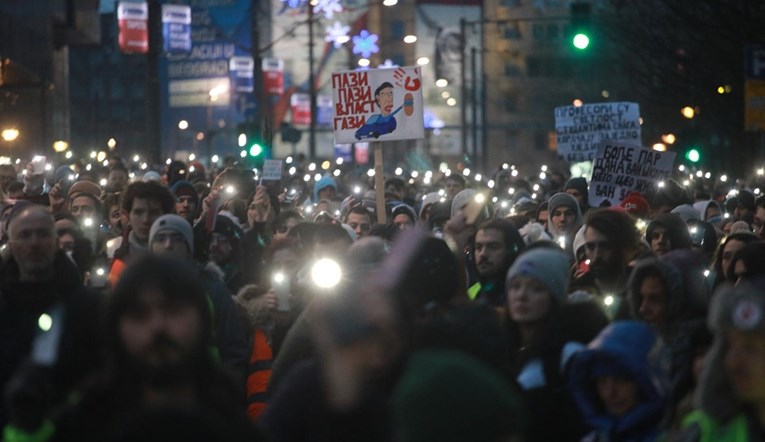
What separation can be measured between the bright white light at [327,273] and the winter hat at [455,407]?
312 centimetres

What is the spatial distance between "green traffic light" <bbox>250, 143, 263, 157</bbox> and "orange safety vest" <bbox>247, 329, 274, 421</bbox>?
1542 cm

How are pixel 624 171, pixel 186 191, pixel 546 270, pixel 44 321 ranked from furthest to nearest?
pixel 624 171
pixel 186 191
pixel 546 270
pixel 44 321

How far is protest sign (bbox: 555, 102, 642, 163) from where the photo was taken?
22188mm

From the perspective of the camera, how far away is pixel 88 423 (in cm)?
446

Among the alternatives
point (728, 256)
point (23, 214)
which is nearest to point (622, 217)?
point (728, 256)

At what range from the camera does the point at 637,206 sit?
1562 cm

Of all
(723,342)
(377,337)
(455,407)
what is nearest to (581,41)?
(723,342)

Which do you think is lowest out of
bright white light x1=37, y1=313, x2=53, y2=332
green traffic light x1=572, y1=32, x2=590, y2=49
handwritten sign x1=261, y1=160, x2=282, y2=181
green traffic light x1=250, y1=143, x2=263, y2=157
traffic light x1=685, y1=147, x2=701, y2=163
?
bright white light x1=37, y1=313, x2=53, y2=332

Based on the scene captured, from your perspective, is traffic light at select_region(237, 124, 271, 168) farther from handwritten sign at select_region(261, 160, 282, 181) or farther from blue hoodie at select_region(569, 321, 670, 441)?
blue hoodie at select_region(569, 321, 670, 441)

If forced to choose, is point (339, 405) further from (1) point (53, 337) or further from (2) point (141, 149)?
(2) point (141, 149)

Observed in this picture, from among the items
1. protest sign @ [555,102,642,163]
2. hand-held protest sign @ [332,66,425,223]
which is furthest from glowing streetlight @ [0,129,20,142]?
hand-held protest sign @ [332,66,425,223]

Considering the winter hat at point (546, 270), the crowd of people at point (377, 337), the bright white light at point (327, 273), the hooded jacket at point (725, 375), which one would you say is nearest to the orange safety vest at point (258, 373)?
the crowd of people at point (377, 337)

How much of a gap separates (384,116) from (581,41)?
998 cm

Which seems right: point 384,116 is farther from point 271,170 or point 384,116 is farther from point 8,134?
point 8,134
